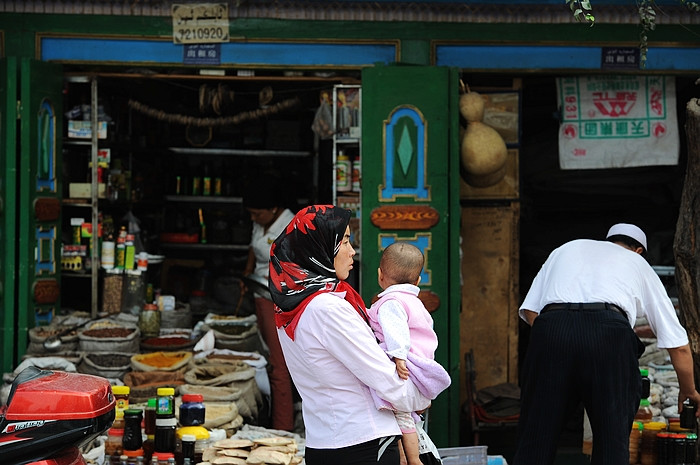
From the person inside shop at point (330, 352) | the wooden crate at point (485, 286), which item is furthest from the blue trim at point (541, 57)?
the person inside shop at point (330, 352)

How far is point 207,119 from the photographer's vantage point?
8.85 meters

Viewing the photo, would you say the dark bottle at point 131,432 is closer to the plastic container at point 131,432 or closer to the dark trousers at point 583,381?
the plastic container at point 131,432

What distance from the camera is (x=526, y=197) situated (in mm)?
9430

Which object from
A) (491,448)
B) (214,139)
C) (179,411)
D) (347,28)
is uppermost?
(347,28)

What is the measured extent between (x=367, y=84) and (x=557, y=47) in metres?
1.59

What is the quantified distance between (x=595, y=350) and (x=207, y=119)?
469cm

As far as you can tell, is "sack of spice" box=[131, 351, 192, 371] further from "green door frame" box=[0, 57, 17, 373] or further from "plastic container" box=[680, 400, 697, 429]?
"plastic container" box=[680, 400, 697, 429]

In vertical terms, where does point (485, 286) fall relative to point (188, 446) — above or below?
above

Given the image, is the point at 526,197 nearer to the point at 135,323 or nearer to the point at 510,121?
the point at 510,121

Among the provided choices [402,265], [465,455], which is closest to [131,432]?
[465,455]

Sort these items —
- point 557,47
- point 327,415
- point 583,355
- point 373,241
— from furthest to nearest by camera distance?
point 557,47, point 373,241, point 583,355, point 327,415

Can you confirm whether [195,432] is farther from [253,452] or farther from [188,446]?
[253,452]

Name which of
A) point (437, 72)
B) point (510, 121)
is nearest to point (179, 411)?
point (437, 72)

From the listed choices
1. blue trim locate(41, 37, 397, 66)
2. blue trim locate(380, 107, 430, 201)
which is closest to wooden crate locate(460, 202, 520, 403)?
blue trim locate(380, 107, 430, 201)
